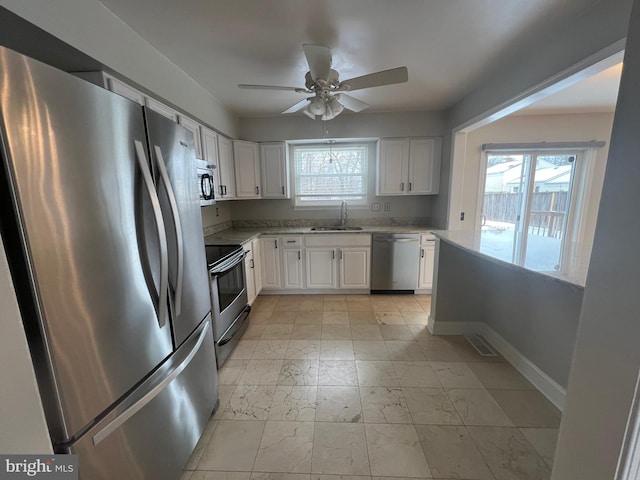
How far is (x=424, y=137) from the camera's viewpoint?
356 cm

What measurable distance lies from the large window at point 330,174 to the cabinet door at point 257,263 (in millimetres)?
1073

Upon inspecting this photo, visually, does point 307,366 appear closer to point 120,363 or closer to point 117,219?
point 120,363

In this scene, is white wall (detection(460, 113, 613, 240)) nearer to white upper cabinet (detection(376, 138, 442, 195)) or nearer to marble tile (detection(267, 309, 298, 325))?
white upper cabinet (detection(376, 138, 442, 195))

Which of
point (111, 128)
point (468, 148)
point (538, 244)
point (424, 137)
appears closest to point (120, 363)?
point (111, 128)

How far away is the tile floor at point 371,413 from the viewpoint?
1342 millimetres

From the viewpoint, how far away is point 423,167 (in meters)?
3.62

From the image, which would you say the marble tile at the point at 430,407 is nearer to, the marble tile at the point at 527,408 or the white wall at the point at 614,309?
the marble tile at the point at 527,408

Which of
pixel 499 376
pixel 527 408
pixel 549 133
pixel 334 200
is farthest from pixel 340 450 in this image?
pixel 549 133

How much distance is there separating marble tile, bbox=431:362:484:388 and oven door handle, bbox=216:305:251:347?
1698mm

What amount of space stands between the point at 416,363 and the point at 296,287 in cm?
191

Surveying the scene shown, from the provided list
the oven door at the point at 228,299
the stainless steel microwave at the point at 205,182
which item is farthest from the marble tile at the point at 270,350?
the stainless steel microwave at the point at 205,182

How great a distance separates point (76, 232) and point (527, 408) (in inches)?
99.2

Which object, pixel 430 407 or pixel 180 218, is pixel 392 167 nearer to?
pixel 430 407

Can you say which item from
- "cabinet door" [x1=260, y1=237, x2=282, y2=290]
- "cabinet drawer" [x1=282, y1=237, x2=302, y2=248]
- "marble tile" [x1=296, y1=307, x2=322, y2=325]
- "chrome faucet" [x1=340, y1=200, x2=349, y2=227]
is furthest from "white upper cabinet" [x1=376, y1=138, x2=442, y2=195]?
"marble tile" [x1=296, y1=307, x2=322, y2=325]
